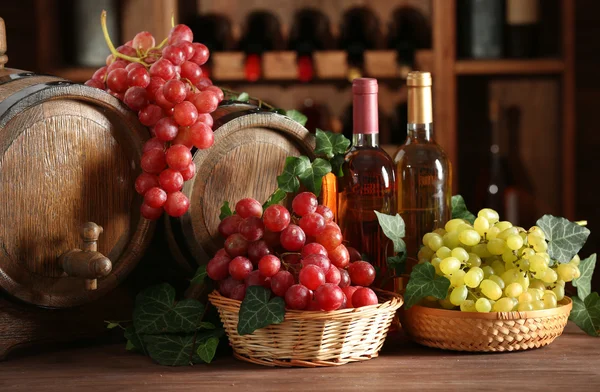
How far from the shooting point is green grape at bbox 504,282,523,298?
1014mm

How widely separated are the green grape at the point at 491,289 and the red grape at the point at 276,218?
250 mm

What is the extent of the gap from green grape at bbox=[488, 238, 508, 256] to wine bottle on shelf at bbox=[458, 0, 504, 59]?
62.0 inches

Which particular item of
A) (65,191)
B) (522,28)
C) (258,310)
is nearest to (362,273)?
(258,310)

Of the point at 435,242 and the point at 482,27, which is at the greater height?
the point at 482,27

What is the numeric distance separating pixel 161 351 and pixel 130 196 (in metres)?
0.23

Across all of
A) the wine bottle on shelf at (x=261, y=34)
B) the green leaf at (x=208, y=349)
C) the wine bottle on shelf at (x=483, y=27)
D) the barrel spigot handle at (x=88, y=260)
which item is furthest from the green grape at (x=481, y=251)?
the wine bottle on shelf at (x=261, y=34)

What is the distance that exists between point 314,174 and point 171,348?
0.29 m

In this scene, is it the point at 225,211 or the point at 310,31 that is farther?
the point at 310,31

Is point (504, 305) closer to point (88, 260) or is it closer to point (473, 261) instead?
point (473, 261)

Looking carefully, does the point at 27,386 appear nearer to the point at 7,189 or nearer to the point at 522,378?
the point at 7,189

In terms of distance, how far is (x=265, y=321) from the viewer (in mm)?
934

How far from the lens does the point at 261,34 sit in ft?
8.95

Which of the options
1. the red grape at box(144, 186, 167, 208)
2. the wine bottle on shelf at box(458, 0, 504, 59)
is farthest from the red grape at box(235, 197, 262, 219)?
the wine bottle on shelf at box(458, 0, 504, 59)

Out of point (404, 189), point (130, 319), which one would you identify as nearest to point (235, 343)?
point (130, 319)
